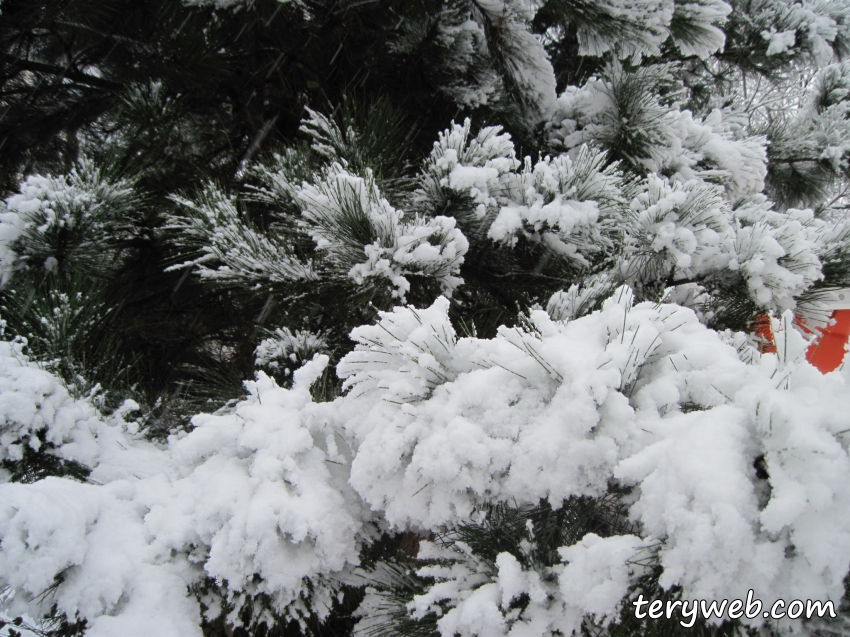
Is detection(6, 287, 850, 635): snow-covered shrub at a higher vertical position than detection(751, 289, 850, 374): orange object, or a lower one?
lower

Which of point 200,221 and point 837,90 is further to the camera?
point 837,90

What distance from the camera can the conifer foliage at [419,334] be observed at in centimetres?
58

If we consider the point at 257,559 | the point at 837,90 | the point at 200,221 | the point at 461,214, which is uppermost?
the point at 837,90

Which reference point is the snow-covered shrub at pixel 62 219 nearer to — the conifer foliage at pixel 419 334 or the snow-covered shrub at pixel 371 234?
the conifer foliage at pixel 419 334

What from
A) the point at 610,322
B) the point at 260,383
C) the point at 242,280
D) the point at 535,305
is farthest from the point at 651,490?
the point at 242,280

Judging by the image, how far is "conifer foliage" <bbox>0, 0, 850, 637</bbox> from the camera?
22.7 inches

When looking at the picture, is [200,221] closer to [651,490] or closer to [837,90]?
[651,490]

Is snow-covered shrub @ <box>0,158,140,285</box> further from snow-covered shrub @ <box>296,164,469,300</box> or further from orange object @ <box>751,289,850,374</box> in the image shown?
orange object @ <box>751,289,850,374</box>

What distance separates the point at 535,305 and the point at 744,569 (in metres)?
0.91

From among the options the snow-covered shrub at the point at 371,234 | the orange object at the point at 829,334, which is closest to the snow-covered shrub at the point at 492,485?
the snow-covered shrub at the point at 371,234

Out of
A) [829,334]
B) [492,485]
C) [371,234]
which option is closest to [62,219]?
[371,234]

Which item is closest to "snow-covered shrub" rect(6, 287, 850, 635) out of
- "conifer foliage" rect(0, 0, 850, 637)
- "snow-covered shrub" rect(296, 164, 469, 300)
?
"conifer foliage" rect(0, 0, 850, 637)

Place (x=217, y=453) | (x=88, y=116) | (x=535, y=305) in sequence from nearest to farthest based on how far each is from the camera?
(x=217, y=453) < (x=535, y=305) < (x=88, y=116)

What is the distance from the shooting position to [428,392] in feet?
2.56
